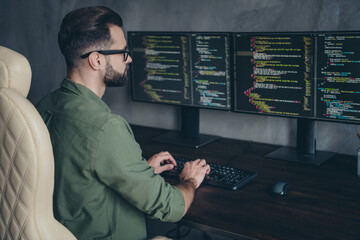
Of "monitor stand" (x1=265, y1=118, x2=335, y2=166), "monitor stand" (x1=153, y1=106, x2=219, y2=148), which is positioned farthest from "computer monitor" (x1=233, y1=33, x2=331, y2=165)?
"monitor stand" (x1=153, y1=106, x2=219, y2=148)

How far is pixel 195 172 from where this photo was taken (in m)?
1.66

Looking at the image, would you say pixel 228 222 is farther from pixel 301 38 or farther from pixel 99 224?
pixel 301 38

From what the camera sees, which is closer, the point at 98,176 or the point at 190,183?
the point at 98,176

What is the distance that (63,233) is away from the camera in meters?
1.21

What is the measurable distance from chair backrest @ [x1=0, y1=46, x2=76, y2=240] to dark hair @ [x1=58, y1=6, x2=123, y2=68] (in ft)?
1.00

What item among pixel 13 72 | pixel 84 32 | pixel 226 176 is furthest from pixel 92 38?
pixel 226 176

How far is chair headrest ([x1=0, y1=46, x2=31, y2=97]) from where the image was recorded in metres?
1.26

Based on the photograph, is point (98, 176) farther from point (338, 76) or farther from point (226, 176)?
point (338, 76)

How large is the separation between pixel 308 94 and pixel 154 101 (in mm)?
824

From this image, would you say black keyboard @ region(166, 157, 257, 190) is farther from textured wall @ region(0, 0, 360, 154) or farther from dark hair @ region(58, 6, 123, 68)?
dark hair @ region(58, 6, 123, 68)

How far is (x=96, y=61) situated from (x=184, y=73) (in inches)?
29.8

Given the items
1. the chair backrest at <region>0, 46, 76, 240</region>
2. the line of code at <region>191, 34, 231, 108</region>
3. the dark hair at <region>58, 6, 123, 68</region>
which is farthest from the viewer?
the line of code at <region>191, 34, 231, 108</region>

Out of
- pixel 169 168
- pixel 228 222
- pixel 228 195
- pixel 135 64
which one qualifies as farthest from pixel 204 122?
pixel 228 222

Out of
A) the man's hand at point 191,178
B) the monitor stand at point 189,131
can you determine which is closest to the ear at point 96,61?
the man's hand at point 191,178
